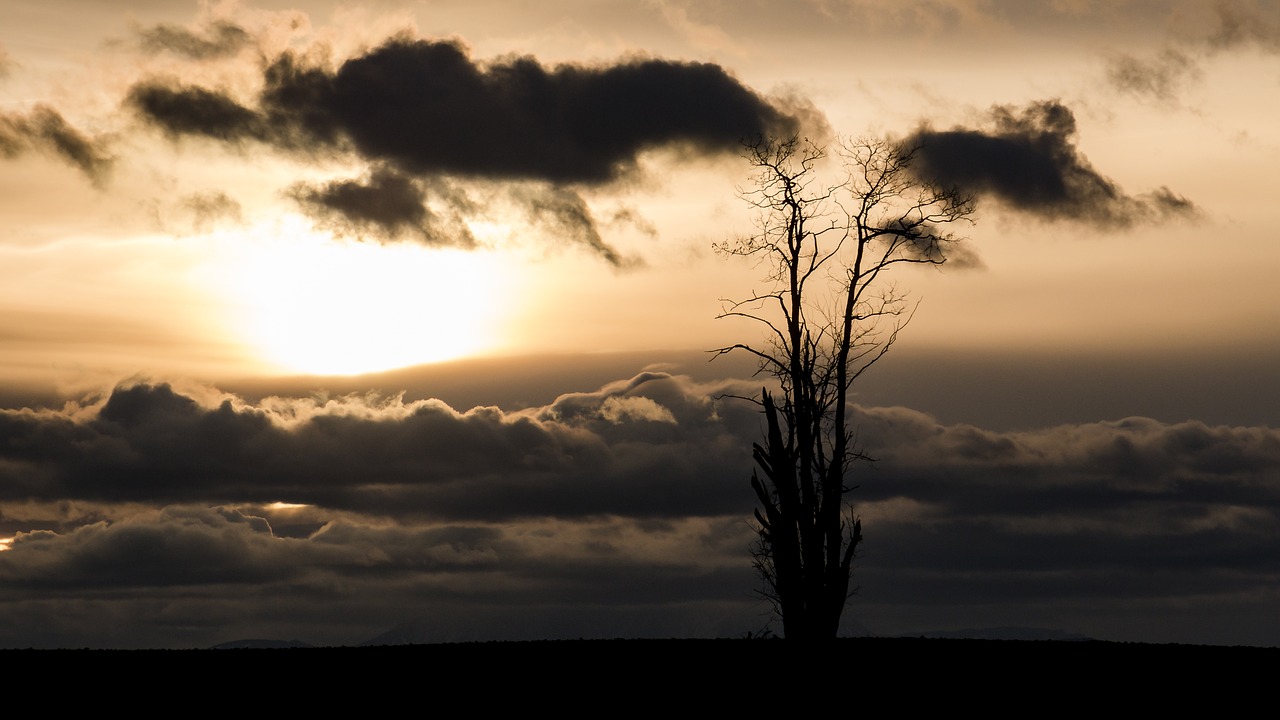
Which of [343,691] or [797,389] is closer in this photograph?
[343,691]

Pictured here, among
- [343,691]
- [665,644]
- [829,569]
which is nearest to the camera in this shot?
[343,691]

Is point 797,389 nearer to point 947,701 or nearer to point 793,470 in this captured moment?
point 793,470

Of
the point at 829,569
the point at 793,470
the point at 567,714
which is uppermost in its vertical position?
the point at 793,470

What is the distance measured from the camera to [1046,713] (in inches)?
1025

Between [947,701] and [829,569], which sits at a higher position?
[829,569]

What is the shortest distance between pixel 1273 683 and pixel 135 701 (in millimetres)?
22287

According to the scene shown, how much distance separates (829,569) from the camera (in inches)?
1524

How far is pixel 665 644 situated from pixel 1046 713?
30.2 ft

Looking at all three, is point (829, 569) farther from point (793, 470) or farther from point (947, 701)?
point (947, 701)

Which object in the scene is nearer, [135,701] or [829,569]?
[135,701]

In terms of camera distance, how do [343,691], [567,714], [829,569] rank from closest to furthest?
[567,714] < [343,691] < [829,569]

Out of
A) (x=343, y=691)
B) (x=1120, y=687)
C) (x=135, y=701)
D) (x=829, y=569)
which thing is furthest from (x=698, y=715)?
(x=829, y=569)

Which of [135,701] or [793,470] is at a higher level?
[793,470]

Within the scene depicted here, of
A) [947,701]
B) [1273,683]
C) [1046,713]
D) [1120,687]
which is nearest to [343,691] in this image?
[947,701]
